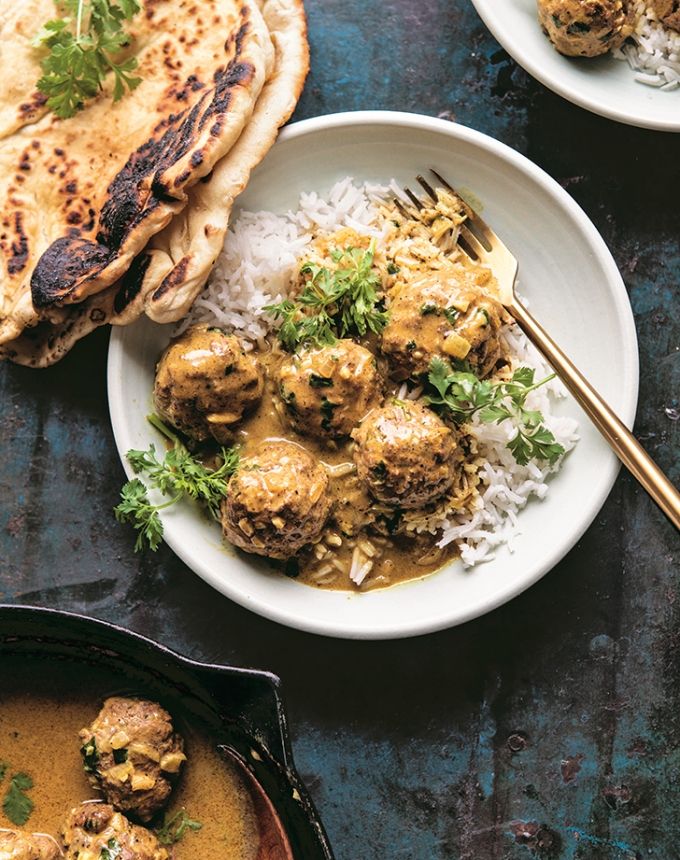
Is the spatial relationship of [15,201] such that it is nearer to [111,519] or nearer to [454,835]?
[111,519]

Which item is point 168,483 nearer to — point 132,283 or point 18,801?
point 132,283

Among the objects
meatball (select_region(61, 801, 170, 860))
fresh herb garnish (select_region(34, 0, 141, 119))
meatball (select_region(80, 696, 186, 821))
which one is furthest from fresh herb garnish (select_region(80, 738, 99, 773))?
fresh herb garnish (select_region(34, 0, 141, 119))

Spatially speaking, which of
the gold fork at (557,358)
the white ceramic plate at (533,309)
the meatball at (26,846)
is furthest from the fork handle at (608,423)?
the meatball at (26,846)

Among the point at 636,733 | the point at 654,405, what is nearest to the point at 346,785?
the point at 636,733

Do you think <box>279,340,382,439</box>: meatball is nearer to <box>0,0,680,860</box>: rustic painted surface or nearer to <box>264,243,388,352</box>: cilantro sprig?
<box>264,243,388,352</box>: cilantro sprig

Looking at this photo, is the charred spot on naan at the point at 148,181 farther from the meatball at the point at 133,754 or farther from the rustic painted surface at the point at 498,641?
the meatball at the point at 133,754

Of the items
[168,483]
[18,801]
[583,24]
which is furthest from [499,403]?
[18,801]
